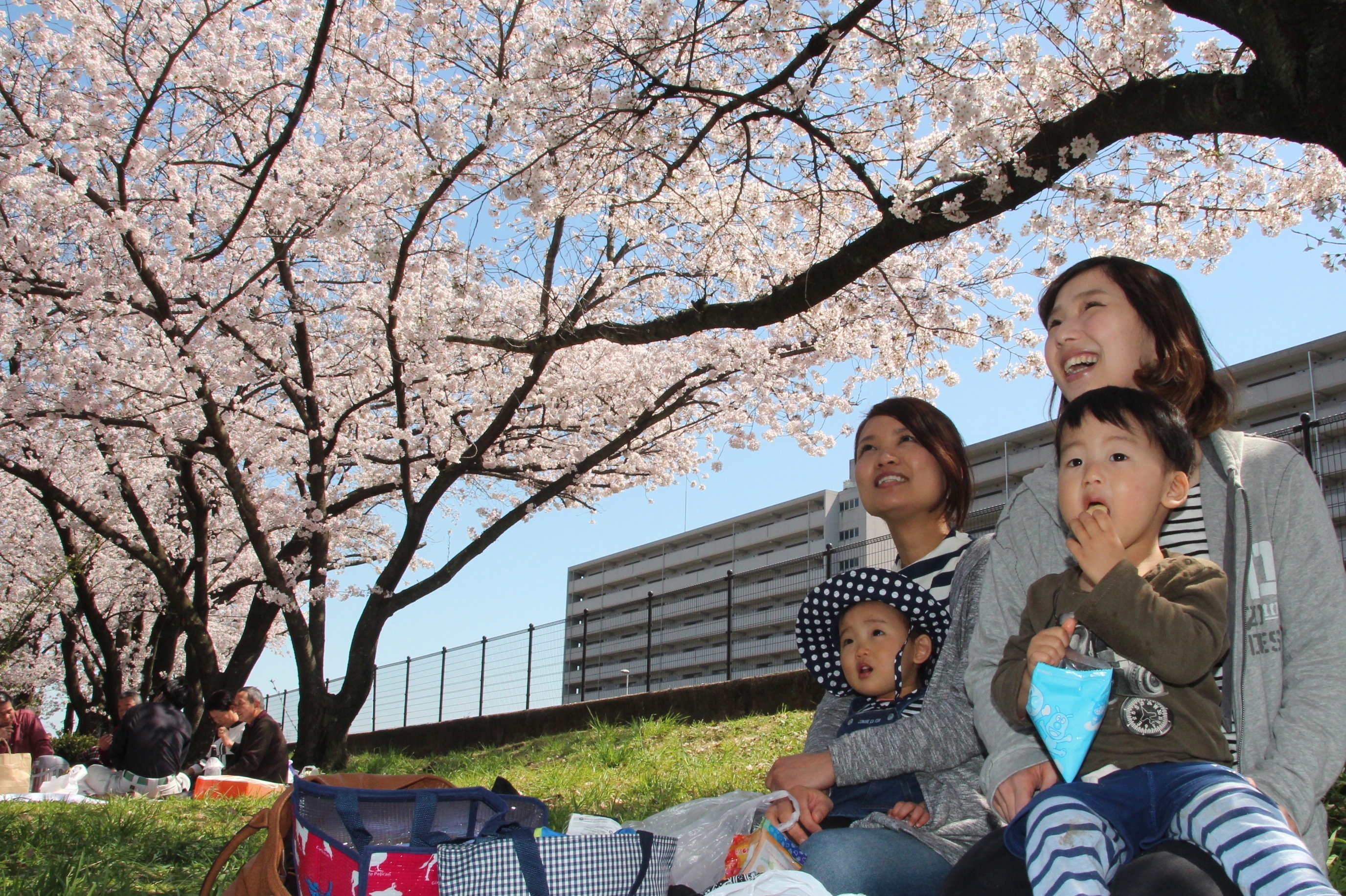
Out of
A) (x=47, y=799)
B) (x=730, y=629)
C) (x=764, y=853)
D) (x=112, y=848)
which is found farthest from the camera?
(x=730, y=629)

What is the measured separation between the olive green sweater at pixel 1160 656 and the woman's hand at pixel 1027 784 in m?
0.11

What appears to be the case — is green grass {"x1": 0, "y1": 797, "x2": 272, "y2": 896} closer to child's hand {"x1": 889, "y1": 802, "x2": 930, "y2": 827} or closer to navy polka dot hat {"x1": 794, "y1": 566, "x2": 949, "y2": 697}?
navy polka dot hat {"x1": 794, "y1": 566, "x2": 949, "y2": 697}

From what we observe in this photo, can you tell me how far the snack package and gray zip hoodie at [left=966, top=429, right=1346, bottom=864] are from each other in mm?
403

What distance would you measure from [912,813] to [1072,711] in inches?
27.8

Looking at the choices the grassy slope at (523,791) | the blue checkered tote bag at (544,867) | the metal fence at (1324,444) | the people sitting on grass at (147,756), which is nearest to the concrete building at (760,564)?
the metal fence at (1324,444)

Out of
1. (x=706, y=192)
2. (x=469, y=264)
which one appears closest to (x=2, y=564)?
(x=469, y=264)

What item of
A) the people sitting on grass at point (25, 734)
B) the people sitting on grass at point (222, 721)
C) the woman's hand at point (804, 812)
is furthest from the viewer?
the people sitting on grass at point (25, 734)

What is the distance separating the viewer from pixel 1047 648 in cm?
160

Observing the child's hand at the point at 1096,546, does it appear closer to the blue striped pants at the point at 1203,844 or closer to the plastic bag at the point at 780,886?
the blue striped pants at the point at 1203,844

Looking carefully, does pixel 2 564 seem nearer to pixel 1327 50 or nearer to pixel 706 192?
pixel 706 192

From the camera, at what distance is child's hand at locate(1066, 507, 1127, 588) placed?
1.61 metres

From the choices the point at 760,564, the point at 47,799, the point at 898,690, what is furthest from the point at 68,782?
the point at 760,564

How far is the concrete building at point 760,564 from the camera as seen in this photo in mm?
10422

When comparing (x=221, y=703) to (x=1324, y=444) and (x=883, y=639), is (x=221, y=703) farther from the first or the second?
(x=1324, y=444)
